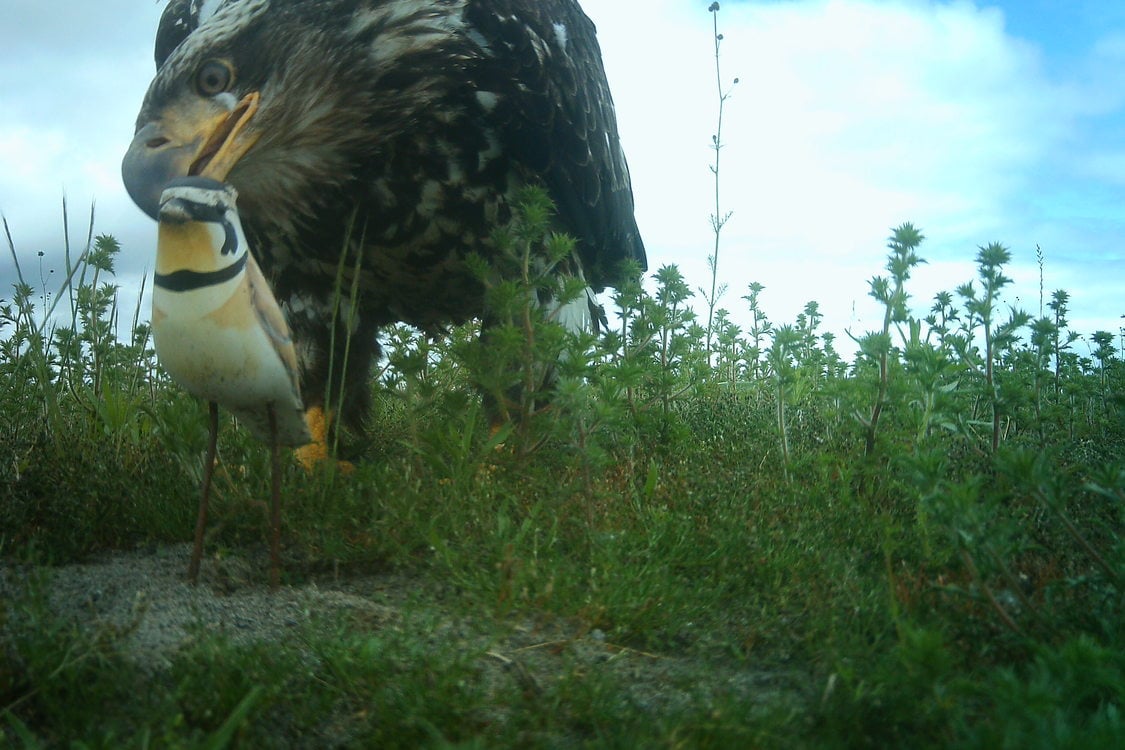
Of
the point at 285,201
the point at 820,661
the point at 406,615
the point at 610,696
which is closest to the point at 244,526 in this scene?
the point at 406,615

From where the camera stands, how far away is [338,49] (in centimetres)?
283

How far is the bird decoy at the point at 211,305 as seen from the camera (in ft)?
6.17

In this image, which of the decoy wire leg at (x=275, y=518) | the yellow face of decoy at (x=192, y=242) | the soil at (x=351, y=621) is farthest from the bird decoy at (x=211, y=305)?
the soil at (x=351, y=621)

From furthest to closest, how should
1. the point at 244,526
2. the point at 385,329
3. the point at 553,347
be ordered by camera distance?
1. the point at 385,329
2. the point at 553,347
3. the point at 244,526

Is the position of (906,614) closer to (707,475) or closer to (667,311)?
(707,475)

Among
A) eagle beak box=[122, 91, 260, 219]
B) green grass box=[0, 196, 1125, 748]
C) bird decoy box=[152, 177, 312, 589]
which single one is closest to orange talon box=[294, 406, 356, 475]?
green grass box=[0, 196, 1125, 748]

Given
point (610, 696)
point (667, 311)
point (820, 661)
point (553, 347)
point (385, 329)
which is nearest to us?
point (610, 696)

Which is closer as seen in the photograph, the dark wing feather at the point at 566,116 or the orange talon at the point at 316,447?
the dark wing feather at the point at 566,116

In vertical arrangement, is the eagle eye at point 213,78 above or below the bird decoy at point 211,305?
above

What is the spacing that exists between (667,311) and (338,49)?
4.62ft

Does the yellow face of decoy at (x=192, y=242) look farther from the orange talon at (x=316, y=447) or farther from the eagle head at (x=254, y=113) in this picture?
the orange talon at (x=316, y=447)

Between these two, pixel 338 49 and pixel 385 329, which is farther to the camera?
pixel 385 329

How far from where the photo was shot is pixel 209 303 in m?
1.87

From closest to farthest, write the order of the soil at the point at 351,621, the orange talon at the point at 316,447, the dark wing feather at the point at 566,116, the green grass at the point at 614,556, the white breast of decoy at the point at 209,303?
the green grass at the point at 614,556
the soil at the point at 351,621
the white breast of decoy at the point at 209,303
the dark wing feather at the point at 566,116
the orange talon at the point at 316,447
